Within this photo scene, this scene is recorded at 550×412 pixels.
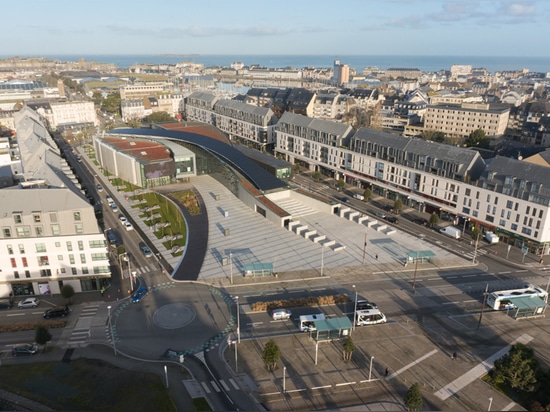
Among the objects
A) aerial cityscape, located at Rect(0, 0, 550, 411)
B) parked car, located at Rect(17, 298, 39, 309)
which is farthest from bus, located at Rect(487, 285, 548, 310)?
parked car, located at Rect(17, 298, 39, 309)

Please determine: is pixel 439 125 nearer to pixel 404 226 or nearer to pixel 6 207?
pixel 404 226

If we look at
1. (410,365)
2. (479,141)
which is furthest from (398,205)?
(479,141)

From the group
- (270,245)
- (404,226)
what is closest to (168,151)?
(270,245)

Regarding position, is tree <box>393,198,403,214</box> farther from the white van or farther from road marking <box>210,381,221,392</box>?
road marking <box>210,381,221,392</box>

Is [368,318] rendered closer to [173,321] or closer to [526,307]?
[526,307]

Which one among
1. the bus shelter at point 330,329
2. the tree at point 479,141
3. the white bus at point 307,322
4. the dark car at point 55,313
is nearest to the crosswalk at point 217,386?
the bus shelter at point 330,329

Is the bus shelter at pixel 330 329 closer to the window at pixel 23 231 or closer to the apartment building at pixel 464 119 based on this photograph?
the window at pixel 23 231
